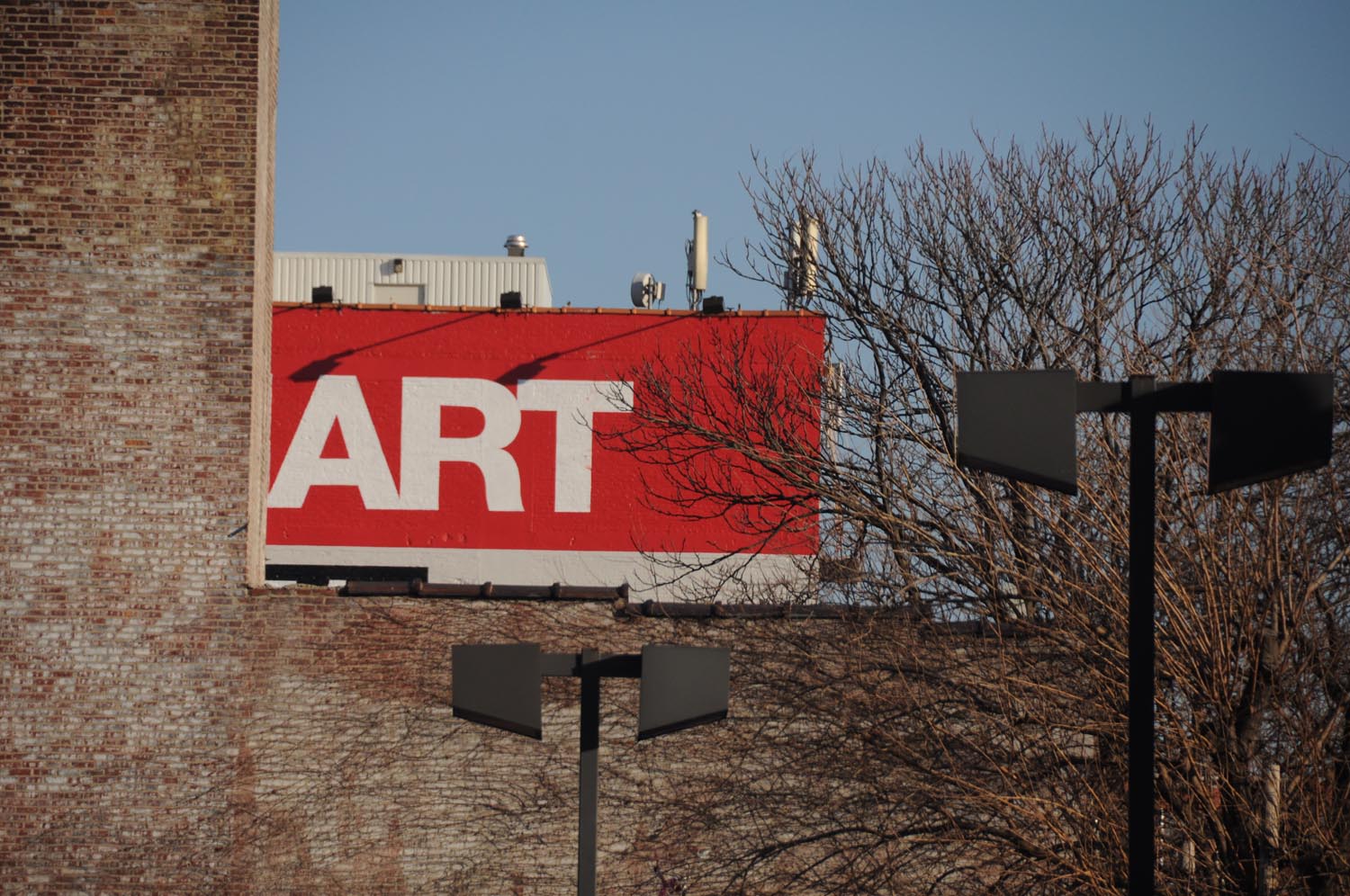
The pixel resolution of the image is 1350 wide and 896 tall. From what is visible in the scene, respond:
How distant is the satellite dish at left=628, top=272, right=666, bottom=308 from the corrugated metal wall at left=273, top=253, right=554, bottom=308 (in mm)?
3296

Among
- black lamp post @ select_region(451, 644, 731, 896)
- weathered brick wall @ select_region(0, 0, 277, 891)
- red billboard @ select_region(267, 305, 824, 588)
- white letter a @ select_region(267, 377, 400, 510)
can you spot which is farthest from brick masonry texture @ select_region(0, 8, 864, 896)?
white letter a @ select_region(267, 377, 400, 510)

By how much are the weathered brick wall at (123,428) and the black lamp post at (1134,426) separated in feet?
33.2

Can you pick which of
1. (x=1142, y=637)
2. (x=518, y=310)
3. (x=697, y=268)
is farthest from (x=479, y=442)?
(x=1142, y=637)

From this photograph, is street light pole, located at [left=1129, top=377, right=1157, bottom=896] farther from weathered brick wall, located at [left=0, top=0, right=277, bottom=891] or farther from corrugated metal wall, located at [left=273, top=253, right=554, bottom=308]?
corrugated metal wall, located at [left=273, top=253, right=554, bottom=308]

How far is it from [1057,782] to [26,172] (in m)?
10.9

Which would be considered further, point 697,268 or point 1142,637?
point 697,268

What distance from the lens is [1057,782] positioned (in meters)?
11.5

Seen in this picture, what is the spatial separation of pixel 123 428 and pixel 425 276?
1485cm

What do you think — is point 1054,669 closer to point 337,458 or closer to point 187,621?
point 187,621

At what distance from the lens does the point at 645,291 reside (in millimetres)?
25141

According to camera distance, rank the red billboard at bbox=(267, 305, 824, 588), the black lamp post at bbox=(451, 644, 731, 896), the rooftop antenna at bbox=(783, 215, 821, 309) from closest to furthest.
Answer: the black lamp post at bbox=(451, 644, 731, 896) → the rooftop antenna at bbox=(783, 215, 821, 309) → the red billboard at bbox=(267, 305, 824, 588)

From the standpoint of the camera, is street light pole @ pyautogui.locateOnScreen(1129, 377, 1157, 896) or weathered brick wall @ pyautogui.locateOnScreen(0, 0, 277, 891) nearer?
street light pole @ pyautogui.locateOnScreen(1129, 377, 1157, 896)

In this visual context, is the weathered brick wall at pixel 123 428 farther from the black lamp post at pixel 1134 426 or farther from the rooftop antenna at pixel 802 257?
the black lamp post at pixel 1134 426

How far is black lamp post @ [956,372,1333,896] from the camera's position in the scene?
520 cm
